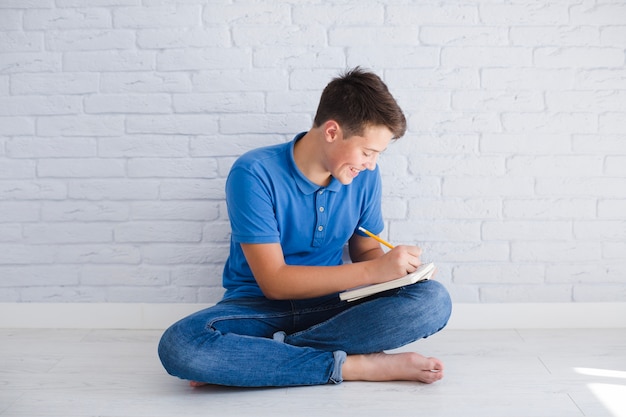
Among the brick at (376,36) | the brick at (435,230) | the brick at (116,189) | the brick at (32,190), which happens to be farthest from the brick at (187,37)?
the brick at (435,230)

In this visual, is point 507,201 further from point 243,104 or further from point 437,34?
point 243,104

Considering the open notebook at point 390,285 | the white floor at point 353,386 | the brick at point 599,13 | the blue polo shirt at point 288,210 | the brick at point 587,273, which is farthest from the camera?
the brick at point 587,273

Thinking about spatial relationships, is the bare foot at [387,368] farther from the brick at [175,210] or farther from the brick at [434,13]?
the brick at [434,13]

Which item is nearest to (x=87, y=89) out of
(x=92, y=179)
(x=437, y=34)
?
(x=92, y=179)

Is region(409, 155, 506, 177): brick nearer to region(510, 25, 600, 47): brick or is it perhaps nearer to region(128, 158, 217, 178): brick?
region(510, 25, 600, 47): brick

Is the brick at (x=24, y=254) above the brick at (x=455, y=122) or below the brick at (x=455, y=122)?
below

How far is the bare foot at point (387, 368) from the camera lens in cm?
167

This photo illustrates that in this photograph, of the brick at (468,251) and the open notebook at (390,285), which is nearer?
the open notebook at (390,285)

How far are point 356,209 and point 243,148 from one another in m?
0.39

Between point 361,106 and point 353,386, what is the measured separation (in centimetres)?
65

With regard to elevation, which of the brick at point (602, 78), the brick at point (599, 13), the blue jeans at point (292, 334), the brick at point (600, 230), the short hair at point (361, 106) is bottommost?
the blue jeans at point (292, 334)

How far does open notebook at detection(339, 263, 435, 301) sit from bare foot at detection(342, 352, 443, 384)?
15 cm

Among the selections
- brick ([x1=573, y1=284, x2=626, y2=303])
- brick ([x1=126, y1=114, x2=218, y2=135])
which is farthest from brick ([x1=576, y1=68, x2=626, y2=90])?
brick ([x1=126, y1=114, x2=218, y2=135])

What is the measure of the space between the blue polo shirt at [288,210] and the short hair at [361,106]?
181 mm
